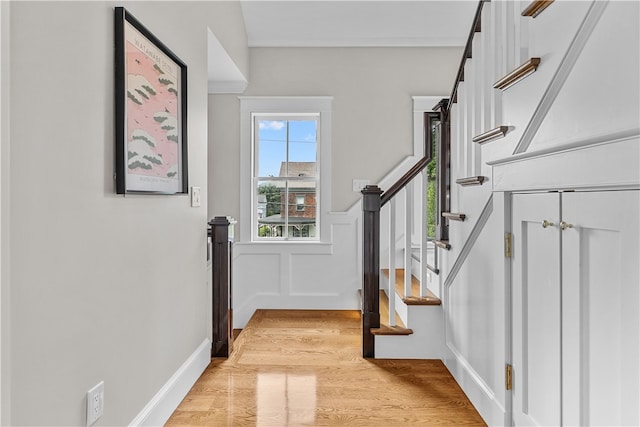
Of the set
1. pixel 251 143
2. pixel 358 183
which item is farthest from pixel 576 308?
pixel 251 143

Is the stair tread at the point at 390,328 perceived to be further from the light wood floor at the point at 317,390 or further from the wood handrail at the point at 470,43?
the wood handrail at the point at 470,43

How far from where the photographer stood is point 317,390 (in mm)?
2330

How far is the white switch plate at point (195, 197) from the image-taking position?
243 centimetres

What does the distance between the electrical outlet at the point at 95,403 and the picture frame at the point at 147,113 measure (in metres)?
0.70

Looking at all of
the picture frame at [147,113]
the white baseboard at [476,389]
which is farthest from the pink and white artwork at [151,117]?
the white baseboard at [476,389]

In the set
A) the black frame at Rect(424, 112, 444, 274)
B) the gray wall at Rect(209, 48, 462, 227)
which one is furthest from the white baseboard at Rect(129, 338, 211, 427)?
the gray wall at Rect(209, 48, 462, 227)

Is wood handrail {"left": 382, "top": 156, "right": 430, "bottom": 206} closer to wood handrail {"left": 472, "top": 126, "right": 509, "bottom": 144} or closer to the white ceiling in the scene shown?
wood handrail {"left": 472, "top": 126, "right": 509, "bottom": 144}

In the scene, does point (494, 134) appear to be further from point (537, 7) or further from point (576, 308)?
point (576, 308)

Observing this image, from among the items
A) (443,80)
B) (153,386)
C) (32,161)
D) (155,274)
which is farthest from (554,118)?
(443,80)

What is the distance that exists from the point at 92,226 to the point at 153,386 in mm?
874

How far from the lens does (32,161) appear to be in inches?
45.1

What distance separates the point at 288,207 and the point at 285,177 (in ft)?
0.96

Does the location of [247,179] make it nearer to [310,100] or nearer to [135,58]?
[310,100]

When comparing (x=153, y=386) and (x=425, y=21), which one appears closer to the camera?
(x=153, y=386)
